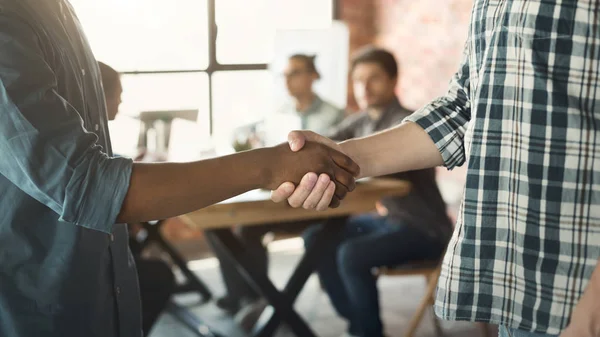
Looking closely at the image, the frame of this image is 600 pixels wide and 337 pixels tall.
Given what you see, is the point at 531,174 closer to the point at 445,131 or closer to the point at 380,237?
the point at 445,131

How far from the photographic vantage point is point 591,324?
3.79 feet

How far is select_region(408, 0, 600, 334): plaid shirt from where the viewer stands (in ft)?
3.76

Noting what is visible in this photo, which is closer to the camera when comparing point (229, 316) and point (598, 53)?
point (598, 53)

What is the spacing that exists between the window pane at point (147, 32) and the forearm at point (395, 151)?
341cm

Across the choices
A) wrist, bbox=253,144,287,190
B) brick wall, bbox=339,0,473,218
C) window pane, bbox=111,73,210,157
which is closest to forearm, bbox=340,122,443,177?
wrist, bbox=253,144,287,190

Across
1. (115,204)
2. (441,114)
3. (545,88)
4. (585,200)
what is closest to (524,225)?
(585,200)

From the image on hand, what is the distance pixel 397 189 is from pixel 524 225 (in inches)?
75.5

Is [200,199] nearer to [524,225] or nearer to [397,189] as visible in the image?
[524,225]

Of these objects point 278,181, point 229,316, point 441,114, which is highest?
point 441,114

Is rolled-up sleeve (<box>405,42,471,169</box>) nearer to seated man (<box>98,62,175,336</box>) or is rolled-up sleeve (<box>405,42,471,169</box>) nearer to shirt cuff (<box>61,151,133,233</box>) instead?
shirt cuff (<box>61,151,133,233</box>)

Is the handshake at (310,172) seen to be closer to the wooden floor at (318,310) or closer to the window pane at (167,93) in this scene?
the wooden floor at (318,310)

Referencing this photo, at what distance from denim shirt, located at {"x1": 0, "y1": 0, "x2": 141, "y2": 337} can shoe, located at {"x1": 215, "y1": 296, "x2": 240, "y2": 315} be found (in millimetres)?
2472

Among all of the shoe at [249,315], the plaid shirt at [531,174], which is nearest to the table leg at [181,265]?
the shoe at [249,315]

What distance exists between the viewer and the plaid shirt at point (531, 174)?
3.76 ft
